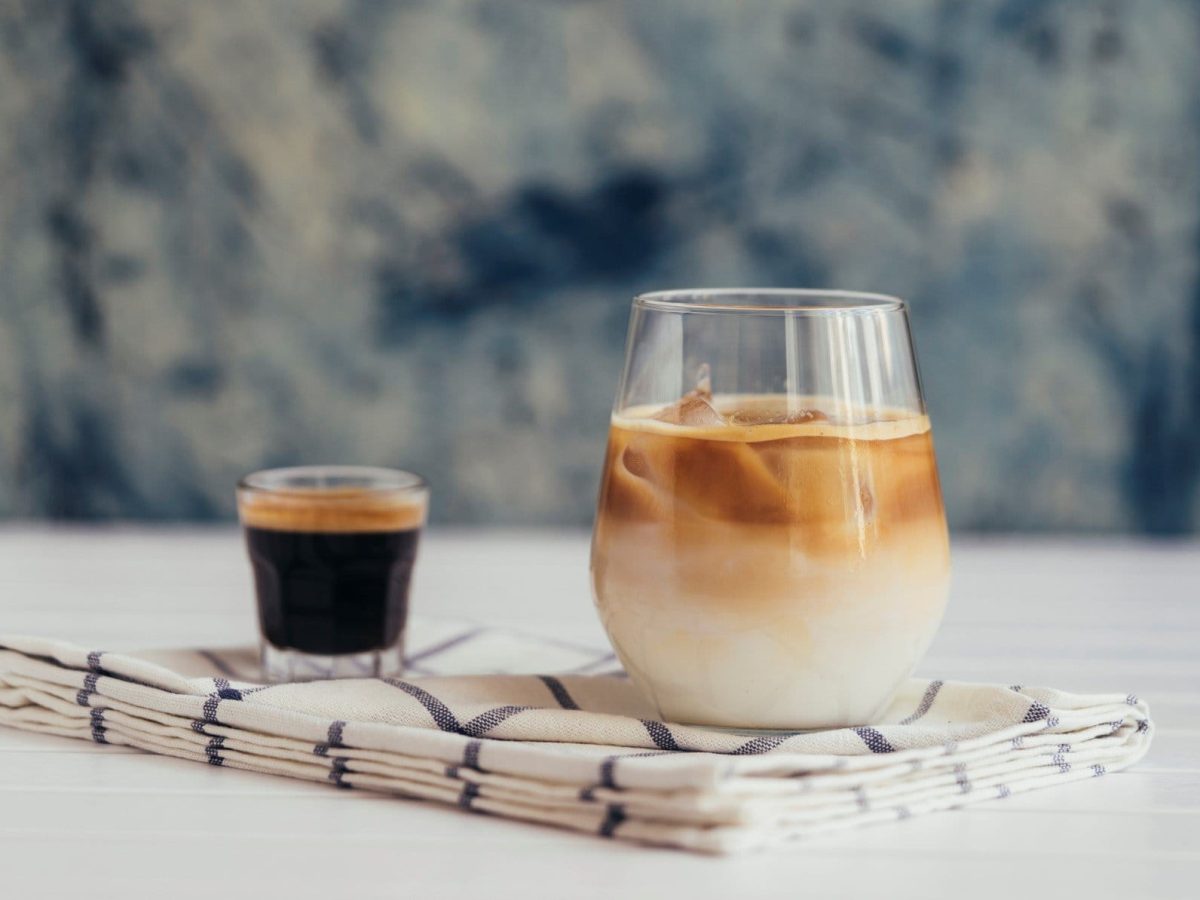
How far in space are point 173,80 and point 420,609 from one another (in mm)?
1062

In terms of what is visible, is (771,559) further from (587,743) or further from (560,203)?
(560,203)

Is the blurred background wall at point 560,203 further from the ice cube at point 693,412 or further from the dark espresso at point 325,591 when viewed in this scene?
the ice cube at point 693,412

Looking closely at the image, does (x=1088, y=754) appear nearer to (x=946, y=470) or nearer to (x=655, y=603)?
(x=655, y=603)

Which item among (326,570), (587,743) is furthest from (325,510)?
(587,743)

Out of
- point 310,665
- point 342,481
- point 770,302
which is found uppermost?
→ point 770,302

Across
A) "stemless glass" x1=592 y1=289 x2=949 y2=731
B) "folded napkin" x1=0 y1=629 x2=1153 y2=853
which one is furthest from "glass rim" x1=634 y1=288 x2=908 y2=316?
"folded napkin" x1=0 y1=629 x2=1153 y2=853

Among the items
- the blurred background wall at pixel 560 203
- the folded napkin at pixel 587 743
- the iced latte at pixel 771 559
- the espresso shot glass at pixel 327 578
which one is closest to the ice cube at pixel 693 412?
the iced latte at pixel 771 559

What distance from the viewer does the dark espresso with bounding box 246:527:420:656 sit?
0.91 meters

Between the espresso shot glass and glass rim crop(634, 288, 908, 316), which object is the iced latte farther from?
the espresso shot glass

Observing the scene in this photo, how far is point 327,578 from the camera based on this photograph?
0.91 m

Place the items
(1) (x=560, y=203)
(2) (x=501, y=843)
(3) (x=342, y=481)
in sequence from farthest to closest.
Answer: (1) (x=560, y=203) < (3) (x=342, y=481) < (2) (x=501, y=843)

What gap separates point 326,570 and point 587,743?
0.27 m

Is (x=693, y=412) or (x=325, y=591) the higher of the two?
(x=693, y=412)

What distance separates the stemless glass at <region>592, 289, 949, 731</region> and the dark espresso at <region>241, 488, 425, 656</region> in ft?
0.68
